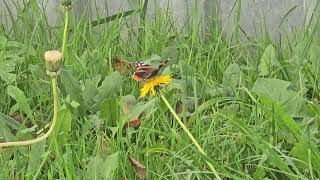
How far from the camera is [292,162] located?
1.52 meters

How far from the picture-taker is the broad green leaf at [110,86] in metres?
1.94

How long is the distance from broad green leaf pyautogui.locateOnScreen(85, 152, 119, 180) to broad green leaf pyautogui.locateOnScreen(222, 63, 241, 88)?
0.55 meters

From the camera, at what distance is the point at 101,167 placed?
1.53 m

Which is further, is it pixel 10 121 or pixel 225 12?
pixel 225 12

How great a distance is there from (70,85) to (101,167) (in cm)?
43

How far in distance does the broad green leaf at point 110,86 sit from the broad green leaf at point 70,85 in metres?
0.05

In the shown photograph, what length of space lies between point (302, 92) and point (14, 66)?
28.1 inches

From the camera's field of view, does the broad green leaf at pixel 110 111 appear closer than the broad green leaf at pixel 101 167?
No

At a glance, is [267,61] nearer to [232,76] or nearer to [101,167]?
[232,76]

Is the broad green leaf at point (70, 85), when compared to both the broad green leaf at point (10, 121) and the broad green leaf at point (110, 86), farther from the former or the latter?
the broad green leaf at point (10, 121)

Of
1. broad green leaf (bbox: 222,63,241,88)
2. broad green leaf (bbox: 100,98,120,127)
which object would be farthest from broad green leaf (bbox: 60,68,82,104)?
broad green leaf (bbox: 222,63,241,88)

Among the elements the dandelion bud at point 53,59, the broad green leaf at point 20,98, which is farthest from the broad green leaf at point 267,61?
the dandelion bud at point 53,59

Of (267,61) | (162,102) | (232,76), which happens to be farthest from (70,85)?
(267,61)

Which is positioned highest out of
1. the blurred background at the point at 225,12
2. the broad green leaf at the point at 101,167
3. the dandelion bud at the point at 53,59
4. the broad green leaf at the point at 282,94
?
Result: the dandelion bud at the point at 53,59
